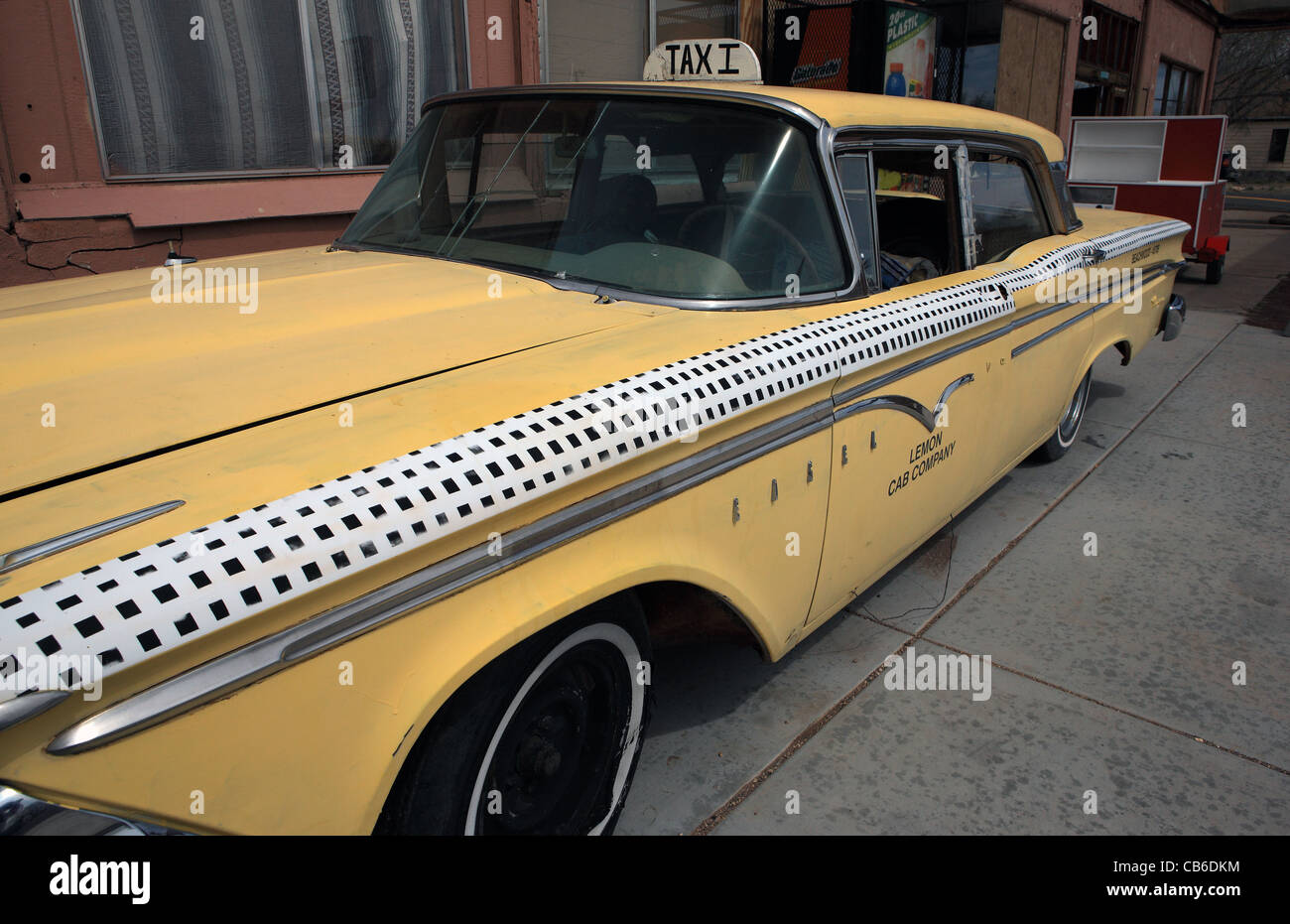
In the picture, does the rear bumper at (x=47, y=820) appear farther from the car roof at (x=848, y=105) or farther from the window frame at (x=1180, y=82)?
the window frame at (x=1180, y=82)

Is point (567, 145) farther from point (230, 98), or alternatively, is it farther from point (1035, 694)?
point (230, 98)

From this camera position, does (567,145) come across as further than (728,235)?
Yes

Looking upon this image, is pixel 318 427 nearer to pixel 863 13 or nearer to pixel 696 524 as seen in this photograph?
pixel 696 524

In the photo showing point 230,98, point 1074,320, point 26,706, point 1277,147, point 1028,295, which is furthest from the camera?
point 1277,147

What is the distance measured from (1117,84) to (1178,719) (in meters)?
20.4

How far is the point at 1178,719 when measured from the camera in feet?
9.02

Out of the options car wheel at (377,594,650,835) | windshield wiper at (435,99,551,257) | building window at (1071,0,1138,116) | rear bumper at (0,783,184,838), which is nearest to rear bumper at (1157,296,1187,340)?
windshield wiper at (435,99,551,257)

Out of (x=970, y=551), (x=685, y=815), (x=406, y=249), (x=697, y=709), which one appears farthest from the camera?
(x=970, y=551)

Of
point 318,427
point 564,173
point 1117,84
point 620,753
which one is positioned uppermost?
point 1117,84

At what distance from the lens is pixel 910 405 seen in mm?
2746

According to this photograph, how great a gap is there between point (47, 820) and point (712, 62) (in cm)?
312

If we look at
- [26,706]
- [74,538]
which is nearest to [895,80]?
[74,538]

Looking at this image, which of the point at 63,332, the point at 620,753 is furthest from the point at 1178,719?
the point at 63,332

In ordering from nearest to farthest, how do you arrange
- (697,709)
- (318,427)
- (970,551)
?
(318,427) → (697,709) → (970,551)
